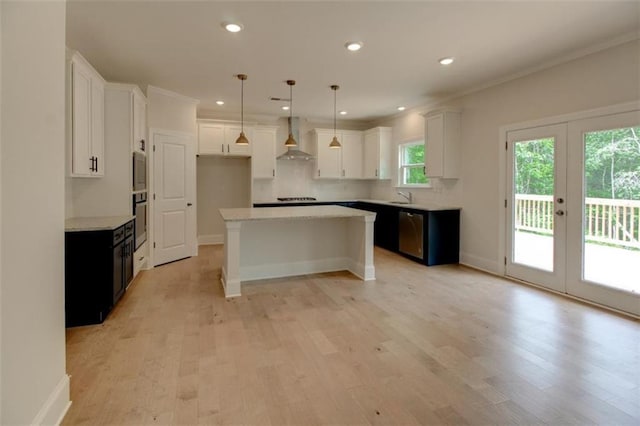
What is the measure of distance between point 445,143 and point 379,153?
6.18 ft

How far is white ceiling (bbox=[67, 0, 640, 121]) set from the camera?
2754 millimetres

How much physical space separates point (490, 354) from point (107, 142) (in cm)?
445

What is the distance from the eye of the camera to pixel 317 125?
7.43 m

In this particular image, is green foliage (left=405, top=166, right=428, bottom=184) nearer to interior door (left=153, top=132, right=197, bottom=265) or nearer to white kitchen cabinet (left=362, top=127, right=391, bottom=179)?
white kitchen cabinet (left=362, top=127, right=391, bottom=179)

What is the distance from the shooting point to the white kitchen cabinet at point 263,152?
659 centimetres

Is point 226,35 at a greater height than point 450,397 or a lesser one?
greater

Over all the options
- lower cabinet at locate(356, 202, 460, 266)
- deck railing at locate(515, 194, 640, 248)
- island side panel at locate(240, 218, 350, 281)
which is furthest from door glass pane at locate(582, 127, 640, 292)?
island side panel at locate(240, 218, 350, 281)

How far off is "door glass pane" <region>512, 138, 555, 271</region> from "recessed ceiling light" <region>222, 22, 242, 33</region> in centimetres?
352

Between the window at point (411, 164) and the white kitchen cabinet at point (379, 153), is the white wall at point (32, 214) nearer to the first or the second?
the window at point (411, 164)

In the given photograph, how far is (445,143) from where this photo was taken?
5.21 m

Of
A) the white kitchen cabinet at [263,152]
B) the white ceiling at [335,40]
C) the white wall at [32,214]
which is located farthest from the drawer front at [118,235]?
the white kitchen cabinet at [263,152]

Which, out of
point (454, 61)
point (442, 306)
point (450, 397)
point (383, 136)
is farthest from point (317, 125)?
point (450, 397)

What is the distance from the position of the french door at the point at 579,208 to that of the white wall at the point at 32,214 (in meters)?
4.43

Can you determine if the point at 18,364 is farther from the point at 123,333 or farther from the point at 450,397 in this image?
the point at 450,397
